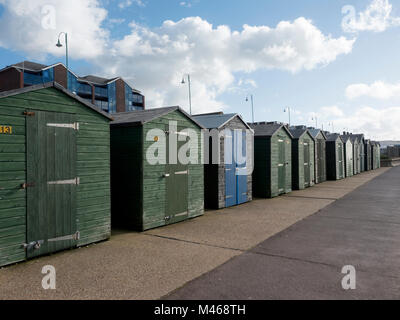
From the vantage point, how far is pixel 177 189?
9602 millimetres

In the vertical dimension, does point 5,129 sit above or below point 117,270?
above

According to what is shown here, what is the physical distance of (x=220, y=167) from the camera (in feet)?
39.2

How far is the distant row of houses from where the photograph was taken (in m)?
51.4

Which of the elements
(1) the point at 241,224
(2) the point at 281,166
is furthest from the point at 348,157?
(1) the point at 241,224

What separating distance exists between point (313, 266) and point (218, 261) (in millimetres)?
1688

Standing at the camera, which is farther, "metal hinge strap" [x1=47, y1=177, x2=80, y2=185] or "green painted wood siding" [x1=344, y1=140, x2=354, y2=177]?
"green painted wood siding" [x1=344, y1=140, x2=354, y2=177]

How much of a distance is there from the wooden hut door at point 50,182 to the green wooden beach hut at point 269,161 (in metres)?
9.80

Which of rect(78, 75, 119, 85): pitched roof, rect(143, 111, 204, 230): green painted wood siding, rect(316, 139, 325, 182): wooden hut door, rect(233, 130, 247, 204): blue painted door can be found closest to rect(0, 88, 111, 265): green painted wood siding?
rect(143, 111, 204, 230): green painted wood siding

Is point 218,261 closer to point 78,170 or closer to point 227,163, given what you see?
point 78,170

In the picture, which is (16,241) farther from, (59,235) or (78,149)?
(78,149)

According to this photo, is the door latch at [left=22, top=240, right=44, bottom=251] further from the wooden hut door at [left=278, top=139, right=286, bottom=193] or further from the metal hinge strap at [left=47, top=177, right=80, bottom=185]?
the wooden hut door at [left=278, top=139, right=286, bottom=193]

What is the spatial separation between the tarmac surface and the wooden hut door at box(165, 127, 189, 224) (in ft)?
1.37
